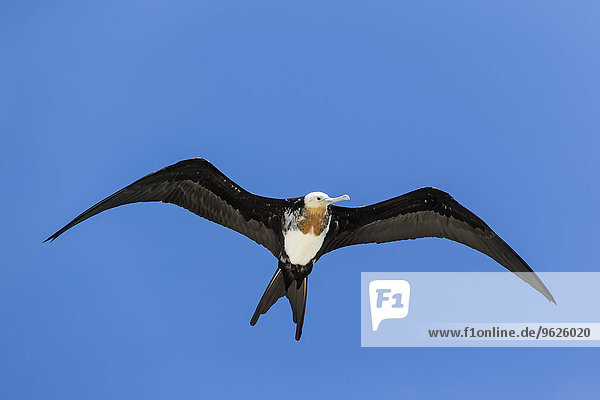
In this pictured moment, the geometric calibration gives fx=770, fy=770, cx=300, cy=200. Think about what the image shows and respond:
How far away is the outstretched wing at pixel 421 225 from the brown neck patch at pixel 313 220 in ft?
0.70

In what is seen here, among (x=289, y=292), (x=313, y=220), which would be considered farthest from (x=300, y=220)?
(x=289, y=292)

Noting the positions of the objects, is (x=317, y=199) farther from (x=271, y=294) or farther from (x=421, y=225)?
(x=421, y=225)

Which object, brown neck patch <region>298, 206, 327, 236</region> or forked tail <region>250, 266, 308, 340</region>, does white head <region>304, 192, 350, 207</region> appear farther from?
forked tail <region>250, 266, 308, 340</region>

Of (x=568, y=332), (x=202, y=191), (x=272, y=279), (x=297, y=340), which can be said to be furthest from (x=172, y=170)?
(x=568, y=332)

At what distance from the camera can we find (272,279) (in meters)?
6.07

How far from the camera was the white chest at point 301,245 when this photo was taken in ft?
19.2

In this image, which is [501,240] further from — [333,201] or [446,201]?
[333,201]

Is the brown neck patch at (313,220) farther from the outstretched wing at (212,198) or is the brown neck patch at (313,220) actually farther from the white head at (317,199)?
the outstretched wing at (212,198)

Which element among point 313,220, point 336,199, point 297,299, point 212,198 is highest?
point 212,198

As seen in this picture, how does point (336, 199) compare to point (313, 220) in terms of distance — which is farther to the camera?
point (313, 220)

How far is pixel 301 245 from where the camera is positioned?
586 cm

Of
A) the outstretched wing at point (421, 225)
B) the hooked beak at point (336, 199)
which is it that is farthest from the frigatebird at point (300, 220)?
the hooked beak at point (336, 199)

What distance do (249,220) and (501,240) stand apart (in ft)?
6.57

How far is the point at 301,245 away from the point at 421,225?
1.04m
